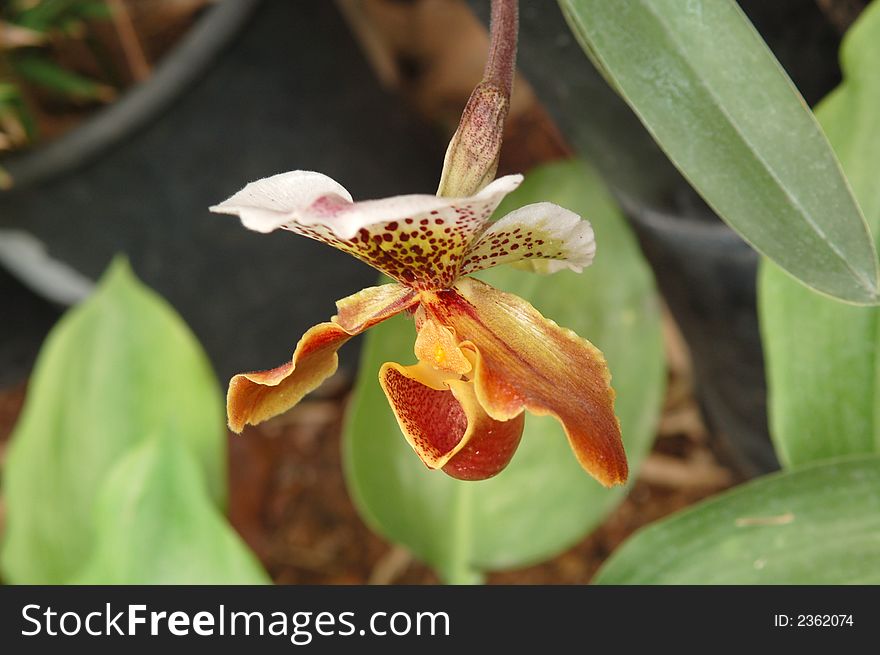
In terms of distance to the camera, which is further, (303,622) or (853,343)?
(303,622)

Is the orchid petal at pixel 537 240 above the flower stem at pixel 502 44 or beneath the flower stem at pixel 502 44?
beneath

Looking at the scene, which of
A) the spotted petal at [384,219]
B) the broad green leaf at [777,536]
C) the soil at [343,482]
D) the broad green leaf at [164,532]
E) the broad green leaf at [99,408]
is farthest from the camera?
the soil at [343,482]

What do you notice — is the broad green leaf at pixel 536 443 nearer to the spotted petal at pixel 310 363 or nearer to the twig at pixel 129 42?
the spotted petal at pixel 310 363

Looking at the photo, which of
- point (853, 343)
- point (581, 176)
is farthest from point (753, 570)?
point (581, 176)

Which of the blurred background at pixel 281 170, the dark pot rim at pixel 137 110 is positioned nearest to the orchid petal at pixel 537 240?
the blurred background at pixel 281 170

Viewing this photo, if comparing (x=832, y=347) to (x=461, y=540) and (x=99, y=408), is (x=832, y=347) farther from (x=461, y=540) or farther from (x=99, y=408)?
(x=99, y=408)

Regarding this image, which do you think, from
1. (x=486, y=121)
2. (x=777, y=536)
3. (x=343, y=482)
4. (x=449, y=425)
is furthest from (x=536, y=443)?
(x=343, y=482)

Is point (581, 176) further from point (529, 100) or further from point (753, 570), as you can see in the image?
point (529, 100)
